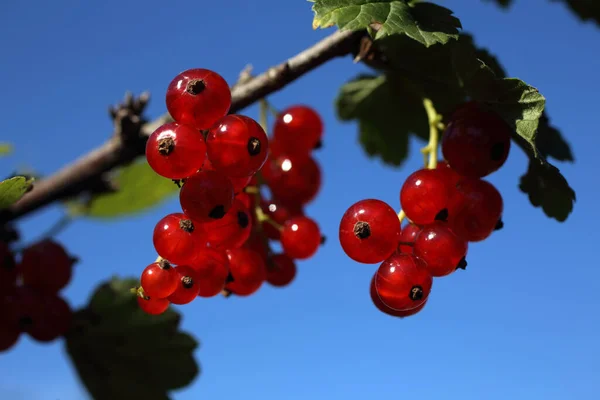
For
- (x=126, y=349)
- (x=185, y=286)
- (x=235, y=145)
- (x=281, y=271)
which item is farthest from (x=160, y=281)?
(x=126, y=349)

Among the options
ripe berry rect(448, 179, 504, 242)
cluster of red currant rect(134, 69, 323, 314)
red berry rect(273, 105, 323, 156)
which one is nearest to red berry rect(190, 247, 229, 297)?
cluster of red currant rect(134, 69, 323, 314)

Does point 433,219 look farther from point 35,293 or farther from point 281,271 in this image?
point 35,293

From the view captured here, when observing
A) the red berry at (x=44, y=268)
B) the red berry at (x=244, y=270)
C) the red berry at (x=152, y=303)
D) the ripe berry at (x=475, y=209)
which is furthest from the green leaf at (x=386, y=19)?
the red berry at (x=44, y=268)

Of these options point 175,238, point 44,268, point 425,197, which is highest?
point 44,268

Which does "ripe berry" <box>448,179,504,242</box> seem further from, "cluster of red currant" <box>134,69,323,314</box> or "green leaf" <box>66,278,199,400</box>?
"green leaf" <box>66,278,199,400</box>

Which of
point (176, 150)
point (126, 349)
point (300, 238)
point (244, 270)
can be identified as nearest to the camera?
point (176, 150)

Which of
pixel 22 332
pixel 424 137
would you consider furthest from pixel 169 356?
pixel 424 137
